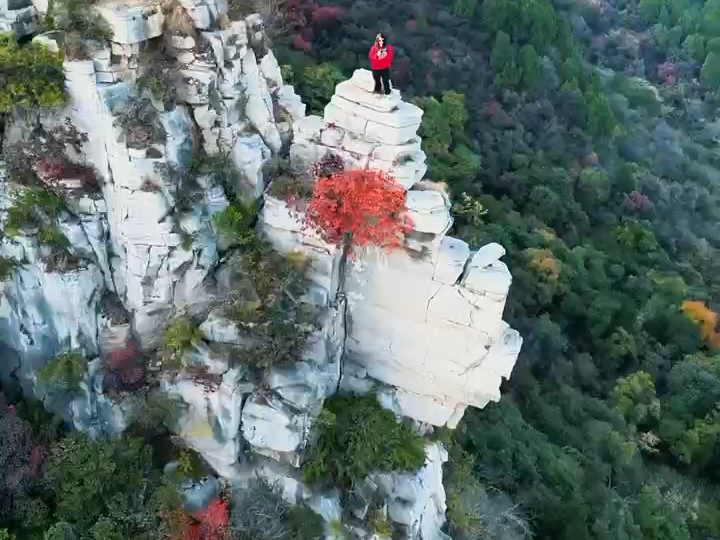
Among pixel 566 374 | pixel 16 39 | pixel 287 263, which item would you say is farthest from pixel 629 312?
pixel 16 39

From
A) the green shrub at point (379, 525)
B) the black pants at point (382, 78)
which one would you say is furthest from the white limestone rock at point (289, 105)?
the green shrub at point (379, 525)

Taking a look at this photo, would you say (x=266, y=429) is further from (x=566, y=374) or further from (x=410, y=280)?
Answer: (x=566, y=374)

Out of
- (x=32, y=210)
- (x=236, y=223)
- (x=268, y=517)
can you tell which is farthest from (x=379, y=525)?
(x=32, y=210)

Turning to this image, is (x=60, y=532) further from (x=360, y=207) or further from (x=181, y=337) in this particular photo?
(x=360, y=207)

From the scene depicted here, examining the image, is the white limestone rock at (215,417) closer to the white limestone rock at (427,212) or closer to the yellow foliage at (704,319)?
the white limestone rock at (427,212)

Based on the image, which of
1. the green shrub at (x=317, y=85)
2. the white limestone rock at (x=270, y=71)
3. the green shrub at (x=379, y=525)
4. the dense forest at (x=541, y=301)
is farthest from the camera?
the green shrub at (x=317, y=85)

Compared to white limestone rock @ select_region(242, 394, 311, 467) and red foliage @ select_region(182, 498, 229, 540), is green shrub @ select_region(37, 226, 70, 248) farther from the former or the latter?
red foliage @ select_region(182, 498, 229, 540)
